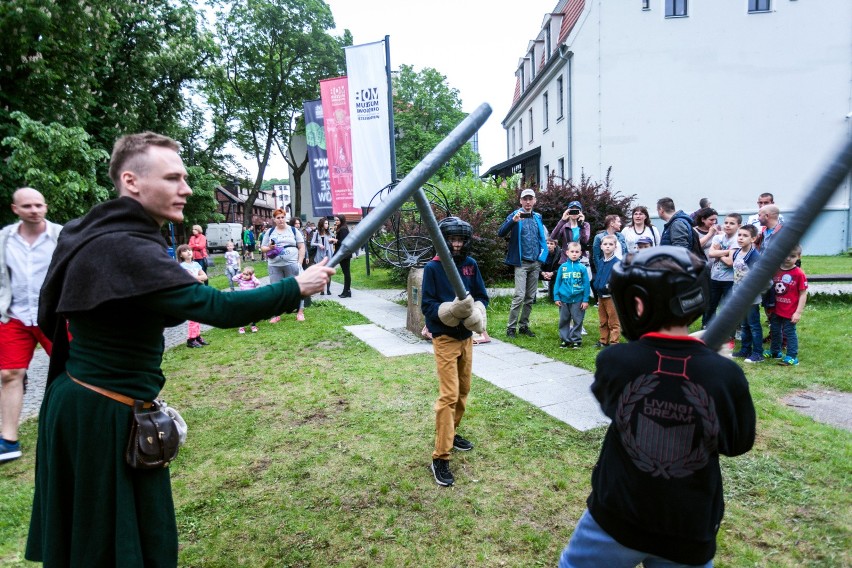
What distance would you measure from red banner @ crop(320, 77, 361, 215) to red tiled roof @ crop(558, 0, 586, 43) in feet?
39.2

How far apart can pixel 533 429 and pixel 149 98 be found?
19.7 meters

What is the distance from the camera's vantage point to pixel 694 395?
1.59 meters

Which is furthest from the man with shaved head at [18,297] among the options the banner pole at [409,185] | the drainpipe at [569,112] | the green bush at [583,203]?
the drainpipe at [569,112]

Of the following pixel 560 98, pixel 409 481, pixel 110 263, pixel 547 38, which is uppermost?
pixel 547 38

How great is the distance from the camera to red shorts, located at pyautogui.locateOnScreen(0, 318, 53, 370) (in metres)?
4.05

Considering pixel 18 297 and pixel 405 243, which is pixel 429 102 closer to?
pixel 405 243

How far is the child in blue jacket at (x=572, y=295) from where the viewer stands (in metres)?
7.30

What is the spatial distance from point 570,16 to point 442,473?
2402 cm

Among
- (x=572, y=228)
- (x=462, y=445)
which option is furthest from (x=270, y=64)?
(x=462, y=445)

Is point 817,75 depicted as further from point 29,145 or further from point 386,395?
point 29,145

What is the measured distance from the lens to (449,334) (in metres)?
3.71

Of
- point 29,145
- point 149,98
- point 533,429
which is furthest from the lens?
point 149,98

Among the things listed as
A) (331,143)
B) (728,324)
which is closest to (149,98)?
(331,143)

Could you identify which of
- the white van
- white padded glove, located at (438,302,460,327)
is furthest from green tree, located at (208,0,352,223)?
white padded glove, located at (438,302,460,327)
